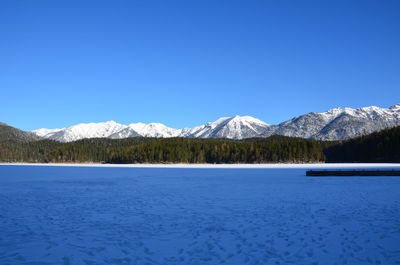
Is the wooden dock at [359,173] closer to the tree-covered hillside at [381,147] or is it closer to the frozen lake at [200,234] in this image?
the frozen lake at [200,234]

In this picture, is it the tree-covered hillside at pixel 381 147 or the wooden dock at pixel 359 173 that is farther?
the tree-covered hillside at pixel 381 147

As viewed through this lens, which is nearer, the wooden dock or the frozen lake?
the frozen lake

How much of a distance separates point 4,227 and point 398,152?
601 feet

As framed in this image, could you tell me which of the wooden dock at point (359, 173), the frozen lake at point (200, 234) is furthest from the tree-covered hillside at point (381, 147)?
the frozen lake at point (200, 234)

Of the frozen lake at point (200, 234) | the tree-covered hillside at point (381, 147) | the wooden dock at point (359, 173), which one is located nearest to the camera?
the frozen lake at point (200, 234)

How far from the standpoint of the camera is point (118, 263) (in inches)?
574

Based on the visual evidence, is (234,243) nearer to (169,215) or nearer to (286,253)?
(286,253)

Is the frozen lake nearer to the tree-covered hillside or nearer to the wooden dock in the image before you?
the wooden dock

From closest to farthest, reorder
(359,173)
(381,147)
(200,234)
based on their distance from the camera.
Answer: (200,234), (359,173), (381,147)

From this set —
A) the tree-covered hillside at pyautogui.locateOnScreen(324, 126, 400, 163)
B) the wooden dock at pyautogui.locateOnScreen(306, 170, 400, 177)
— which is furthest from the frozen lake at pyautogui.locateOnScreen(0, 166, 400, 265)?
the tree-covered hillside at pyautogui.locateOnScreen(324, 126, 400, 163)

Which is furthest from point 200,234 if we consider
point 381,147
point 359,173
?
point 381,147

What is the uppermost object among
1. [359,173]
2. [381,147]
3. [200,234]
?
[381,147]

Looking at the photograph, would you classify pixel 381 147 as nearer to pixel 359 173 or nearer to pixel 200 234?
pixel 359 173

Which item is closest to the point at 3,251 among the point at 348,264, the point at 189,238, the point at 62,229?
the point at 62,229
